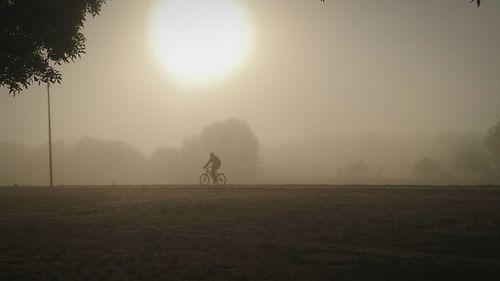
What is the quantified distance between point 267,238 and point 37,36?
1223cm

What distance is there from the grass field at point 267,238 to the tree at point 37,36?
6.13m

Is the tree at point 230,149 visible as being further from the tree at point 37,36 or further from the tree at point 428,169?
the tree at point 37,36

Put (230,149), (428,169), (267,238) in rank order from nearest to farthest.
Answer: (267,238), (428,169), (230,149)

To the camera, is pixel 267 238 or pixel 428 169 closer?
pixel 267 238

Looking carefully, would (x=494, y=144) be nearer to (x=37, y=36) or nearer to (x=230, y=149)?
(x=230, y=149)

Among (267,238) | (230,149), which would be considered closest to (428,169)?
(230,149)

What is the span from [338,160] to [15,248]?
188614 millimetres

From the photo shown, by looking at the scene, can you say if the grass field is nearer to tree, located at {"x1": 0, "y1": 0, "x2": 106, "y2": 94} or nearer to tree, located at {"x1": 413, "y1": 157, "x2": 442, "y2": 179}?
tree, located at {"x1": 0, "y1": 0, "x2": 106, "y2": 94}

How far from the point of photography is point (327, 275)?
1036cm

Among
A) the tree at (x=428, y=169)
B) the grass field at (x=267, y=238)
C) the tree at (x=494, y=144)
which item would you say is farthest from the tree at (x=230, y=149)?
the grass field at (x=267, y=238)

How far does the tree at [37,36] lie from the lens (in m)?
17.4

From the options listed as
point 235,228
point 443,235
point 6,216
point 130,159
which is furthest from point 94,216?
point 130,159

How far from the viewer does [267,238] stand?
13984mm

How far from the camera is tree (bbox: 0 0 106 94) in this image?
17.4 meters
